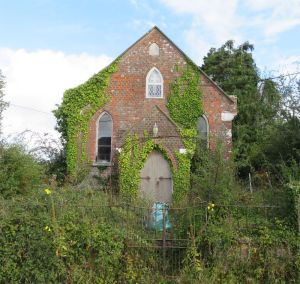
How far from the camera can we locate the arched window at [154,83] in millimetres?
21797

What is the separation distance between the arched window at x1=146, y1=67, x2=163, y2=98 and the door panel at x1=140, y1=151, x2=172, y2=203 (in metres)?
3.81

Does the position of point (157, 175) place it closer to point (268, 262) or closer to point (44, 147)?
point (44, 147)

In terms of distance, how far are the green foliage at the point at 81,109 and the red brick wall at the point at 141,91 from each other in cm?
29

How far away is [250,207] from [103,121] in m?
12.8

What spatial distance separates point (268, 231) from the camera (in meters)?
9.27

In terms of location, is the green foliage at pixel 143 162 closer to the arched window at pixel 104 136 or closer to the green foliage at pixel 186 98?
the green foliage at pixel 186 98

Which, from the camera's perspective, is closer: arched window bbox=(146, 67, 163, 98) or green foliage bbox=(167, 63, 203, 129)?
green foliage bbox=(167, 63, 203, 129)

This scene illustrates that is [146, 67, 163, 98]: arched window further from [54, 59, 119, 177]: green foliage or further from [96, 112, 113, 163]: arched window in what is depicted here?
[96, 112, 113, 163]: arched window

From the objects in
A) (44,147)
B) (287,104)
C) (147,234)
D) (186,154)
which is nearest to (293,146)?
(287,104)

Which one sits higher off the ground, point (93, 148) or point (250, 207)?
point (93, 148)

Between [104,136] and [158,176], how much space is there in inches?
151

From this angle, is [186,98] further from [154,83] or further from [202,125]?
[154,83]

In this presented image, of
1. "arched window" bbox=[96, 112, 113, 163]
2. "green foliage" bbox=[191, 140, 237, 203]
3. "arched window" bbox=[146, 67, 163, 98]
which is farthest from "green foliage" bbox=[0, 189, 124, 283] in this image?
"arched window" bbox=[146, 67, 163, 98]

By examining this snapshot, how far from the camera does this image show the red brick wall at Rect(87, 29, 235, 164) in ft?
70.1
